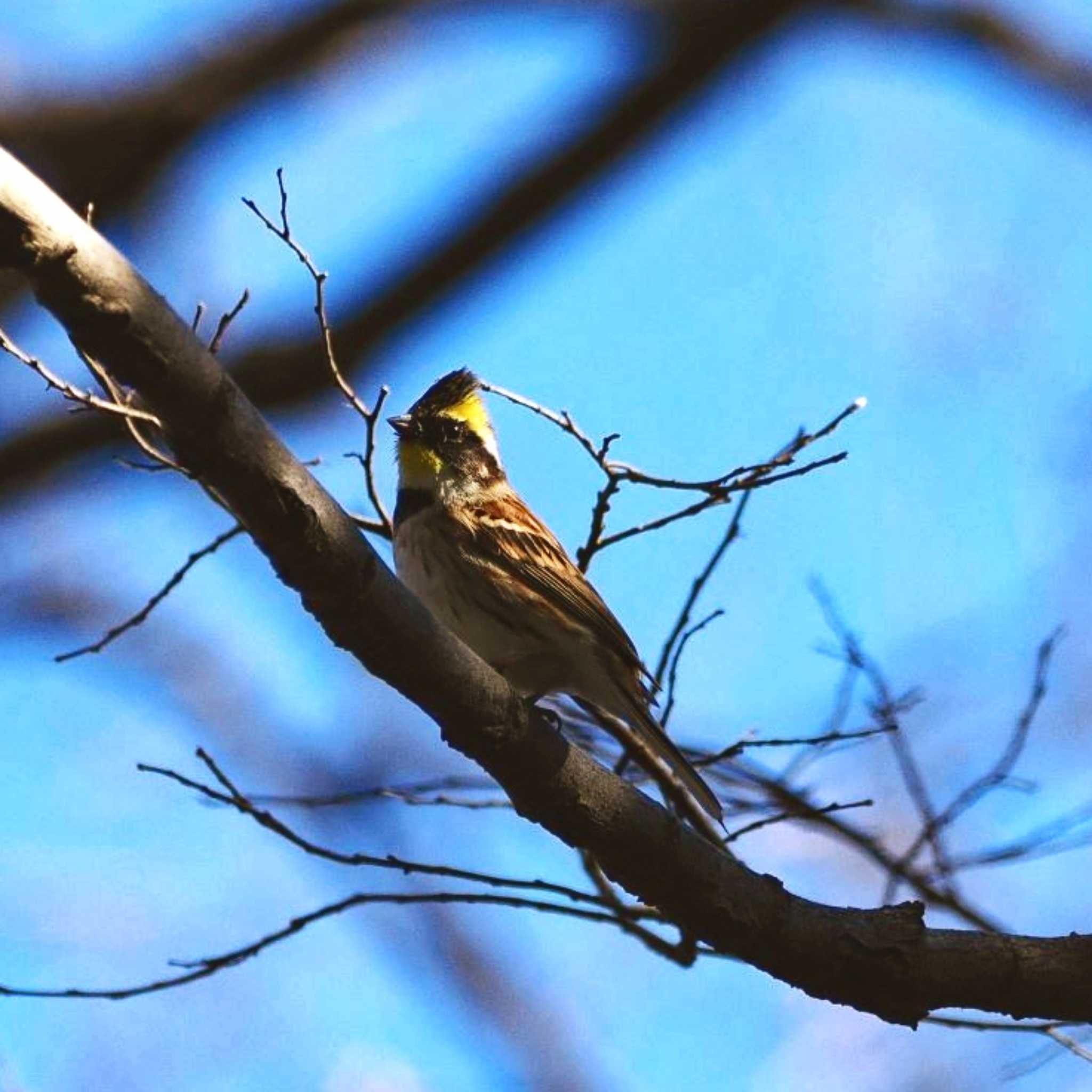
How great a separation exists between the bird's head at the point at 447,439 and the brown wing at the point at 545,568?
21cm

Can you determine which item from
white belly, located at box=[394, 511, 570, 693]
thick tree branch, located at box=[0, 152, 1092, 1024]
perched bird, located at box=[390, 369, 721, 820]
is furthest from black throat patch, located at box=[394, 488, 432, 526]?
thick tree branch, located at box=[0, 152, 1092, 1024]

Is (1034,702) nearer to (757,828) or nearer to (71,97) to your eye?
(757,828)

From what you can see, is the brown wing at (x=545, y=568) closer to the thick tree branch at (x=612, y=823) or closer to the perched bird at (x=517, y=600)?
the perched bird at (x=517, y=600)

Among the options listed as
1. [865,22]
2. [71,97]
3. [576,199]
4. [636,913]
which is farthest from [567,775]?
[71,97]

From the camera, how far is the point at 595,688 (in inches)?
227

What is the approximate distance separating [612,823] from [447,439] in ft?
8.95

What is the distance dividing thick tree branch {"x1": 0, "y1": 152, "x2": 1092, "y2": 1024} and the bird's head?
232 cm

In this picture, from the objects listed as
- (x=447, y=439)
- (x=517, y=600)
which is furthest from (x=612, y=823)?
(x=447, y=439)

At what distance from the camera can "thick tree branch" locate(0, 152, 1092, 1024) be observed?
3578 mm

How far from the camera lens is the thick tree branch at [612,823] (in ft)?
11.7

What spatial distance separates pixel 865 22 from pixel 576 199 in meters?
1.52

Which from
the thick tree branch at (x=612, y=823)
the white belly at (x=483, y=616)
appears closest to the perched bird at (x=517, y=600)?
the white belly at (x=483, y=616)

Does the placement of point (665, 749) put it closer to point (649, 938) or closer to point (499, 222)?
point (649, 938)

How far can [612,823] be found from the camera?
4277 mm
